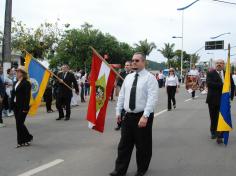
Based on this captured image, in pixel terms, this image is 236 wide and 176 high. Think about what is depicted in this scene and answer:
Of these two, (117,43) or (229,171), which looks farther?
(117,43)

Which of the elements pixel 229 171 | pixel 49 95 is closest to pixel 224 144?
pixel 229 171

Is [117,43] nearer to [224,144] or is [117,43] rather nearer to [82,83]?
[82,83]

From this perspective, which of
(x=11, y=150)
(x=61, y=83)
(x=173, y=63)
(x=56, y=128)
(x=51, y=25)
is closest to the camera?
(x=11, y=150)

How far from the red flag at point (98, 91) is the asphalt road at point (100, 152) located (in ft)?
2.20

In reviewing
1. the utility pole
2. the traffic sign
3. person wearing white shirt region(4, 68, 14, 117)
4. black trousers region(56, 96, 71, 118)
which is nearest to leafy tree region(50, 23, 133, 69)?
the traffic sign

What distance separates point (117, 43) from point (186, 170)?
223 feet

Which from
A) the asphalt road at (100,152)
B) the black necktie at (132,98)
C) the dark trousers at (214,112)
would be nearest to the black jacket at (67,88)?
the asphalt road at (100,152)

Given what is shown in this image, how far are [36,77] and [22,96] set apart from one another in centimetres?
235

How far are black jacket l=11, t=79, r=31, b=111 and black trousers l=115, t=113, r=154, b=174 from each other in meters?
3.11

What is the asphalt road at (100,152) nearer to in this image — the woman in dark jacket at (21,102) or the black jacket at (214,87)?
the woman in dark jacket at (21,102)

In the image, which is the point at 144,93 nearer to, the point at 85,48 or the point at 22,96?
the point at 22,96

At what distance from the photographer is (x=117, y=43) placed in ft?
244

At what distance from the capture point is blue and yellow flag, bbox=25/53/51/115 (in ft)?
35.7

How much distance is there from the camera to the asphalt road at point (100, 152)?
6.82 meters
